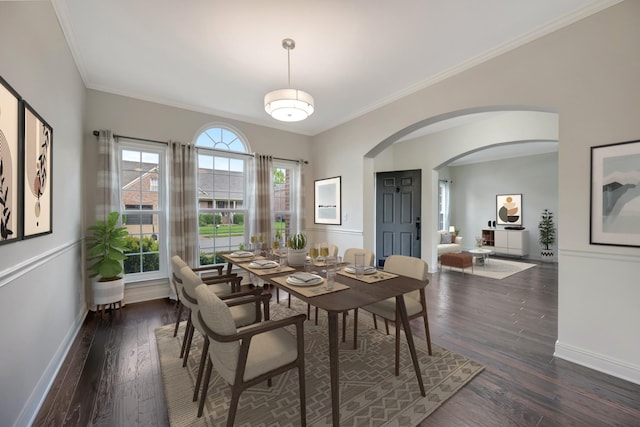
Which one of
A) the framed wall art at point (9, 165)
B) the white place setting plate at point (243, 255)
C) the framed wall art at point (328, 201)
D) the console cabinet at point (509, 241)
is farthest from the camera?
the console cabinet at point (509, 241)

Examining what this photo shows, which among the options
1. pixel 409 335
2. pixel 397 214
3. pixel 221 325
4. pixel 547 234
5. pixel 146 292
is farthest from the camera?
pixel 547 234

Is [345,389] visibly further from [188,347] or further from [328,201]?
[328,201]

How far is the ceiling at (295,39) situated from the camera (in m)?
2.10

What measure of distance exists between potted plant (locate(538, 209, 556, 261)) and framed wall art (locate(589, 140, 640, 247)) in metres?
5.96

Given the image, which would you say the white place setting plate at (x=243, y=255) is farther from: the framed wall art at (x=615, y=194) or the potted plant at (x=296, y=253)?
the framed wall art at (x=615, y=194)

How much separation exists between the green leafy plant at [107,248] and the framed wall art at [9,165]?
73.8 inches

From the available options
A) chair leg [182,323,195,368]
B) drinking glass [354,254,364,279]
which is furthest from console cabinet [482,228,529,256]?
chair leg [182,323,195,368]

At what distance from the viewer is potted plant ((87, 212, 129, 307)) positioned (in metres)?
3.12

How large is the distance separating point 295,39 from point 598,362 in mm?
3852

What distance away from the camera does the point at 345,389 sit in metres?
1.90

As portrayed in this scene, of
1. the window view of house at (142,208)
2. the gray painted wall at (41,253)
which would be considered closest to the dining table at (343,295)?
the gray painted wall at (41,253)

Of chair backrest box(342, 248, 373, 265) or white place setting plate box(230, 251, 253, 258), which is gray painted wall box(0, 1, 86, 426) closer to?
white place setting plate box(230, 251, 253, 258)

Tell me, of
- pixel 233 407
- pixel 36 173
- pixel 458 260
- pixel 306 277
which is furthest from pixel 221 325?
pixel 458 260

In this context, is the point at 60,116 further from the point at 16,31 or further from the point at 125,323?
the point at 125,323
